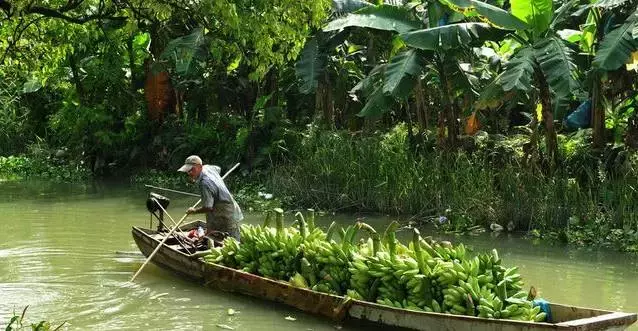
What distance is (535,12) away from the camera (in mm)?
11844

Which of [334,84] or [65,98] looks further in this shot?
[65,98]

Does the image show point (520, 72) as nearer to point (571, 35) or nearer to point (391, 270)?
point (571, 35)

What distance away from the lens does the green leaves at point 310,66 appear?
1508cm

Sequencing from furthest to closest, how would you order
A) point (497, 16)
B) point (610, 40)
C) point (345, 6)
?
1. point (345, 6)
2. point (497, 16)
3. point (610, 40)

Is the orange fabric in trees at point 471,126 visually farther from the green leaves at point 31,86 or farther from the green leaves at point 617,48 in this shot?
the green leaves at point 31,86

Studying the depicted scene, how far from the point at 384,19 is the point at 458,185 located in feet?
9.33

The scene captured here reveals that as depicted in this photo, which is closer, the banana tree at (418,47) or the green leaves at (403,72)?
the banana tree at (418,47)

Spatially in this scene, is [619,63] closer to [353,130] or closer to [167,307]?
[167,307]

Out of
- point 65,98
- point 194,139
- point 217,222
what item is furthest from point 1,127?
point 217,222

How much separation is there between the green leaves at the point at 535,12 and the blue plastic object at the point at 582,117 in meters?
2.56

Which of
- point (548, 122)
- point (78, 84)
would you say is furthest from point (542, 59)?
point (78, 84)

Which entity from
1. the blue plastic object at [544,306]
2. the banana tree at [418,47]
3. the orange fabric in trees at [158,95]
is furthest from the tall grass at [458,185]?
the orange fabric in trees at [158,95]

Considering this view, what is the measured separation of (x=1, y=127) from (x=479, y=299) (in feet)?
63.9

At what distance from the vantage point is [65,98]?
864 inches
